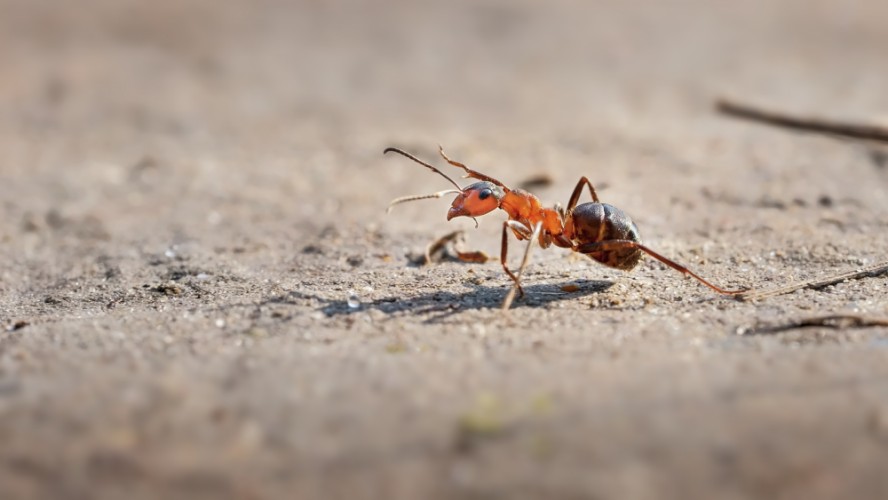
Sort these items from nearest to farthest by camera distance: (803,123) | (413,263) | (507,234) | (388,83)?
(507,234)
(413,263)
(803,123)
(388,83)

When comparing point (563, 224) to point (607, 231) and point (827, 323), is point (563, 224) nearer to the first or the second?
point (607, 231)

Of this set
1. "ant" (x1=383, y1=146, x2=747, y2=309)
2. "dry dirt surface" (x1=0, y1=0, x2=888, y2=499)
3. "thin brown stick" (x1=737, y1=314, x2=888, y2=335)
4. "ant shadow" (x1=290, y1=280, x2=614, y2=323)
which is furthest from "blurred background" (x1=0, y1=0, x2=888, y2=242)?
"thin brown stick" (x1=737, y1=314, x2=888, y2=335)

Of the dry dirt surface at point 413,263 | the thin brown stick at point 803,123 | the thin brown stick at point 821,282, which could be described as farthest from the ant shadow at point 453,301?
the thin brown stick at point 803,123

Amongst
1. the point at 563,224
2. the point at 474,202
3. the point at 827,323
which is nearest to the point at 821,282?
the point at 827,323

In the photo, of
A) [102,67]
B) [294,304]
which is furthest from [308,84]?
[294,304]

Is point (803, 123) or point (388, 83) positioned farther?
point (388, 83)

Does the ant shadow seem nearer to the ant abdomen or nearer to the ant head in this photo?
the ant abdomen

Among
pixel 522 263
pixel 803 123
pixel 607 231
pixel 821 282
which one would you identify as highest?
pixel 803 123

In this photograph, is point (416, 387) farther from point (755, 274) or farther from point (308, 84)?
point (308, 84)
